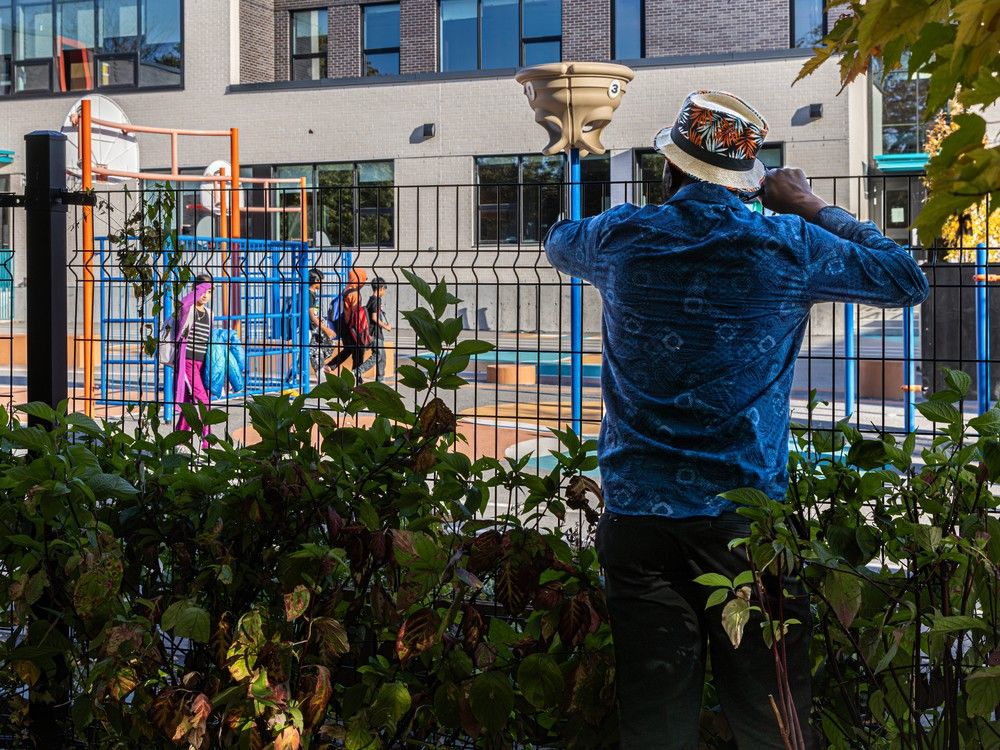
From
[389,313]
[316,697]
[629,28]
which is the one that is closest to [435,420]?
[316,697]

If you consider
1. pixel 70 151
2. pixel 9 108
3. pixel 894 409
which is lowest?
pixel 894 409

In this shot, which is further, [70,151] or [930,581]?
[70,151]

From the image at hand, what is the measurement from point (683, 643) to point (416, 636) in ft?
1.87

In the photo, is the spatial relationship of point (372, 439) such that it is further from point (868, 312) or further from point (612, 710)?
point (868, 312)

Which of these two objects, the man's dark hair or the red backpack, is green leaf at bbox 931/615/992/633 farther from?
the red backpack

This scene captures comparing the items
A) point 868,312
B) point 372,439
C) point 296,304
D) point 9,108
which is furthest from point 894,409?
point 9,108

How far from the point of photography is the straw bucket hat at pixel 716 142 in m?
2.59

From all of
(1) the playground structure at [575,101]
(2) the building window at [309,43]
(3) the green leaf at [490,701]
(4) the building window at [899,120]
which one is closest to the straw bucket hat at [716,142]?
(3) the green leaf at [490,701]

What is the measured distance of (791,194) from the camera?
273 cm

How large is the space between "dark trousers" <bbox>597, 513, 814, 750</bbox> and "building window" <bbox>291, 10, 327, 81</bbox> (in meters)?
32.2

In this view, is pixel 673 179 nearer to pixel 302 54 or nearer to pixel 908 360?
pixel 908 360

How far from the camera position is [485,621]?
9.27 ft

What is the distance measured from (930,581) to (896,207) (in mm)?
34461

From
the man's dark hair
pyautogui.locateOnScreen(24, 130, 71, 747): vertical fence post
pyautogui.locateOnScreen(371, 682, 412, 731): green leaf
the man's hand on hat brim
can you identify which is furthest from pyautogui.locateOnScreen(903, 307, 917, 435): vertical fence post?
pyautogui.locateOnScreen(24, 130, 71, 747): vertical fence post
